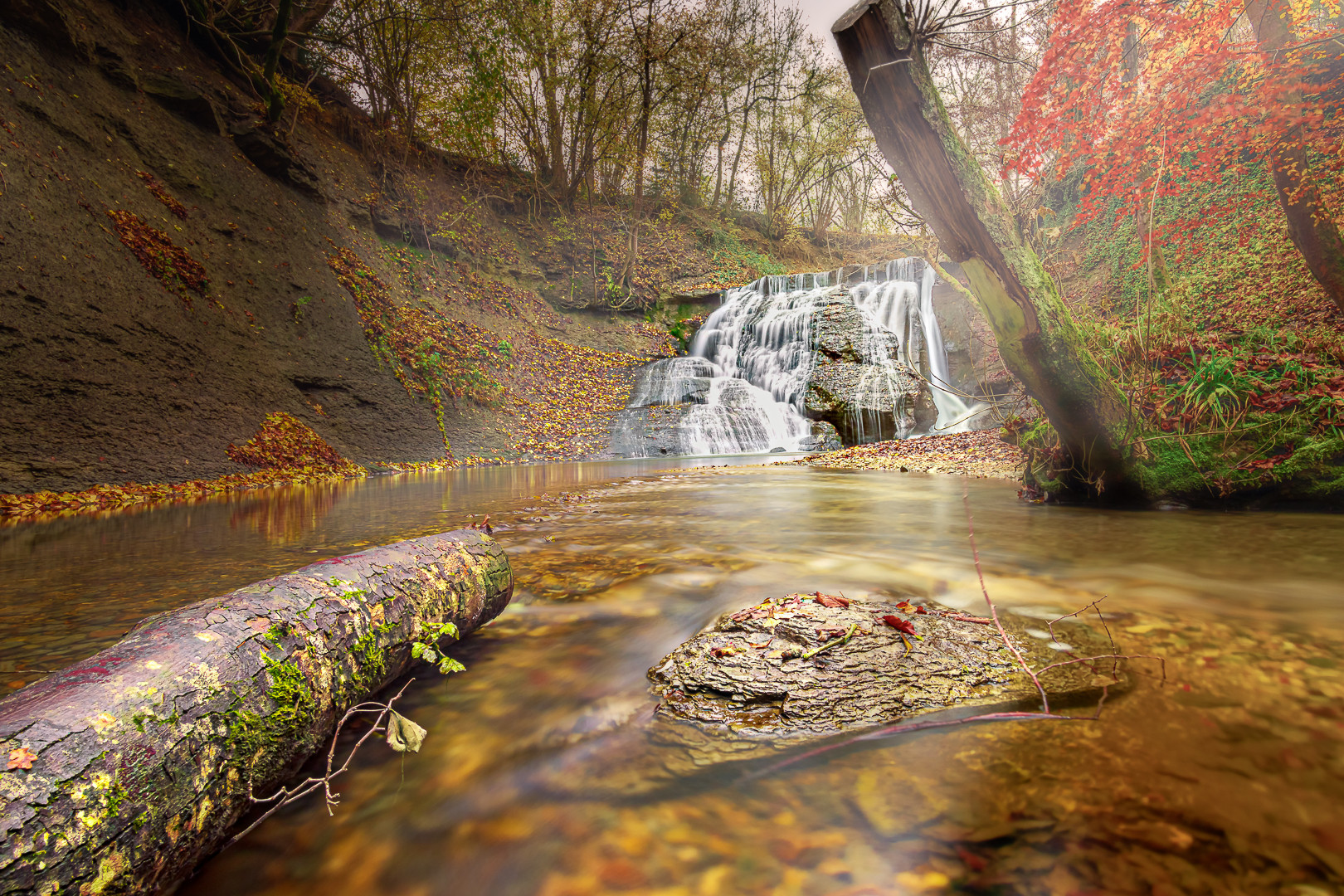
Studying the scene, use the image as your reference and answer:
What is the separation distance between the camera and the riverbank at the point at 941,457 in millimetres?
7422

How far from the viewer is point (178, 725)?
93cm

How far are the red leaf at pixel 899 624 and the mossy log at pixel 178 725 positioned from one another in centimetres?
161

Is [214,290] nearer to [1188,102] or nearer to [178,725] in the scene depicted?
[178,725]

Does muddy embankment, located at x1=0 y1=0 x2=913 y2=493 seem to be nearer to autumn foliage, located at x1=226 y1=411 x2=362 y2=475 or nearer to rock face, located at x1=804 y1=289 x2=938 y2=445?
autumn foliage, located at x1=226 y1=411 x2=362 y2=475

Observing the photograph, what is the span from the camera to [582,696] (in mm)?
1564

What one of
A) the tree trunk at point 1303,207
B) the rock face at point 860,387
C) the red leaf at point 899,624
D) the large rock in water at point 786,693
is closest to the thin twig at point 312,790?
the large rock in water at point 786,693

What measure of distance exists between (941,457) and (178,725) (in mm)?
9569

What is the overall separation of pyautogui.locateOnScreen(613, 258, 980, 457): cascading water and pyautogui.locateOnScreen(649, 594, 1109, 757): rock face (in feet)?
36.4

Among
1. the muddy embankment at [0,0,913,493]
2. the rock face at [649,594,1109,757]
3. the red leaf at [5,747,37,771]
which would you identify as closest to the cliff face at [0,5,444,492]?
the muddy embankment at [0,0,913,493]

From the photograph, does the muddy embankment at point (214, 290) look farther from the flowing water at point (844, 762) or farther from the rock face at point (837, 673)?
the rock face at point (837, 673)

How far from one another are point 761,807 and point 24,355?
8319 mm


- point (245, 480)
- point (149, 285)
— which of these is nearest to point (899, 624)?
point (245, 480)

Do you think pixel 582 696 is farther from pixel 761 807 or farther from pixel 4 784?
pixel 4 784

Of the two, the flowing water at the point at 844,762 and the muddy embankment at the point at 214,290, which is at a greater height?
the muddy embankment at the point at 214,290
